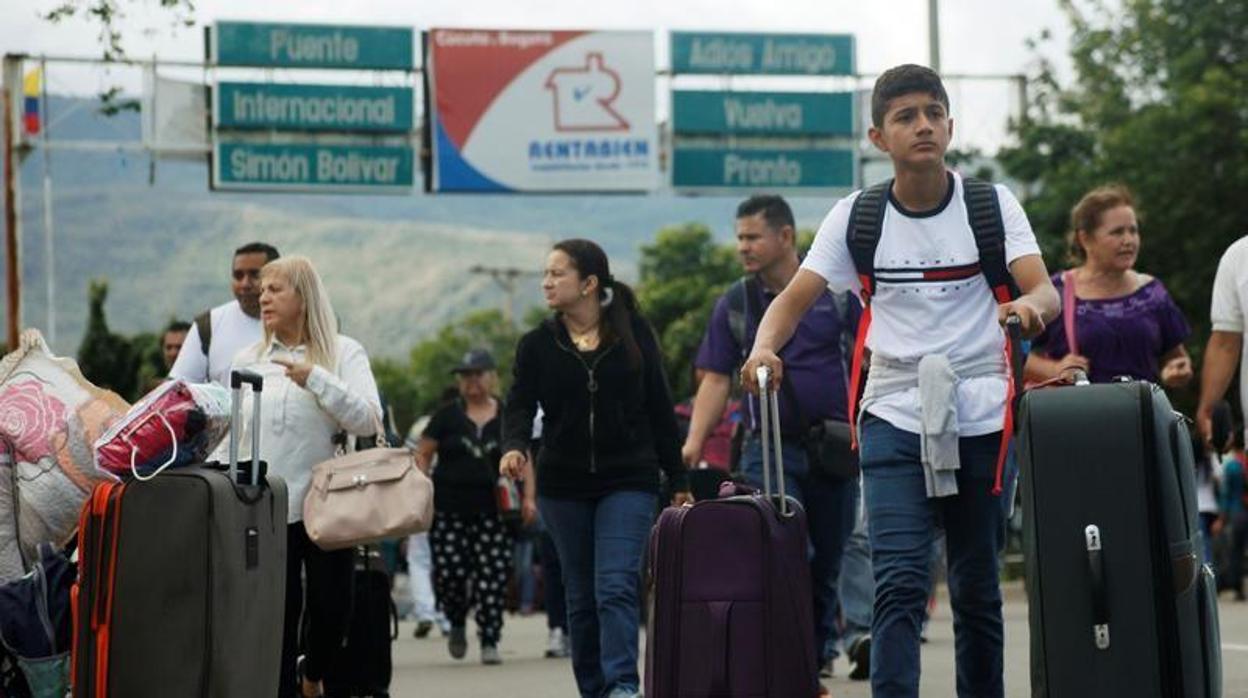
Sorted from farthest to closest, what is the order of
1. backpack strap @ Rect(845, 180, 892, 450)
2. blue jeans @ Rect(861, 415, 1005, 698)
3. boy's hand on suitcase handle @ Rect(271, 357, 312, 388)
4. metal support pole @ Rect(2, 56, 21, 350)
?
metal support pole @ Rect(2, 56, 21, 350) < boy's hand on suitcase handle @ Rect(271, 357, 312, 388) < backpack strap @ Rect(845, 180, 892, 450) < blue jeans @ Rect(861, 415, 1005, 698)

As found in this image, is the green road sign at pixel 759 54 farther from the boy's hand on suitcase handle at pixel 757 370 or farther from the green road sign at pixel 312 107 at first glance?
the boy's hand on suitcase handle at pixel 757 370

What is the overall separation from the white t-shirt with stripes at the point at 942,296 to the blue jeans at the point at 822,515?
313 centimetres

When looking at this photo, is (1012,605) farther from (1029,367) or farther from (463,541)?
(1029,367)

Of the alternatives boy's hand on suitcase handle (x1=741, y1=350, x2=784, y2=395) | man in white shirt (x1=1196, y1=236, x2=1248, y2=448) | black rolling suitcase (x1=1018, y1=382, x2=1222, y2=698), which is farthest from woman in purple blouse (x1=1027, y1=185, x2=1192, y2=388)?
black rolling suitcase (x1=1018, y1=382, x2=1222, y2=698)

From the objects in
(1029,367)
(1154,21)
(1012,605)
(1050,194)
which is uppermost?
(1154,21)

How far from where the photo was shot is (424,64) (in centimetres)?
3166

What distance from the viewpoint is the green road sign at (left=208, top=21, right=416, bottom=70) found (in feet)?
Answer: 102

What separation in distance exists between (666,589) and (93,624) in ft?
5.54

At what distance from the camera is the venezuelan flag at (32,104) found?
31.3 m

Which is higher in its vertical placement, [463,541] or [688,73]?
[688,73]

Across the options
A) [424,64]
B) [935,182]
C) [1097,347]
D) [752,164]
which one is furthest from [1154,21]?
[935,182]

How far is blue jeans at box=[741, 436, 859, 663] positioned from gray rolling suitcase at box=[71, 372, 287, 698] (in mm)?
3352

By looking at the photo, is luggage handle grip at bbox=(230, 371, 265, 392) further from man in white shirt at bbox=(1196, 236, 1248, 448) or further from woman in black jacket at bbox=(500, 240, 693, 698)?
man in white shirt at bbox=(1196, 236, 1248, 448)

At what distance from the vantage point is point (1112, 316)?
10133mm
